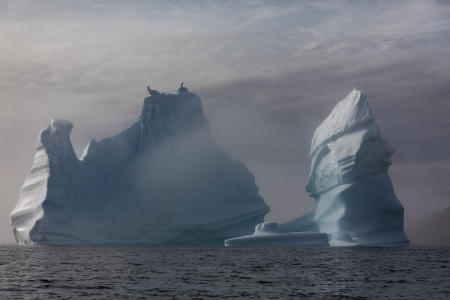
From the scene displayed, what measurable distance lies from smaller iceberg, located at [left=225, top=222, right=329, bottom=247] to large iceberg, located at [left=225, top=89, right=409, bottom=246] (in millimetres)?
71

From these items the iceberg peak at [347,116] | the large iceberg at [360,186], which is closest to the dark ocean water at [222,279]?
the large iceberg at [360,186]

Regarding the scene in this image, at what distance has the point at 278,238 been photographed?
41812 millimetres

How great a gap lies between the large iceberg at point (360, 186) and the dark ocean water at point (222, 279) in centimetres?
864

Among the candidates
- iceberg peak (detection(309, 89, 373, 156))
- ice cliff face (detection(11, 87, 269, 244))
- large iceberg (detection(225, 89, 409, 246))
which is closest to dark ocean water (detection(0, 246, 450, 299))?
large iceberg (detection(225, 89, 409, 246))

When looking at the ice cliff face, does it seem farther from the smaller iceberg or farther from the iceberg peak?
the iceberg peak

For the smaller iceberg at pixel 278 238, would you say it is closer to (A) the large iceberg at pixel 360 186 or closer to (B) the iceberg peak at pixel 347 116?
(A) the large iceberg at pixel 360 186

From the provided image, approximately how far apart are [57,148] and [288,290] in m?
29.7

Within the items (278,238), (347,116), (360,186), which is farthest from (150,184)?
(360,186)

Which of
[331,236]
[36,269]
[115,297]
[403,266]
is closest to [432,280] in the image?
[403,266]

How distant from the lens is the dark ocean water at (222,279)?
1864 centimetres

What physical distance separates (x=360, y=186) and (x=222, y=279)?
2077 cm

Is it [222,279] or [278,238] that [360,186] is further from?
[222,279]

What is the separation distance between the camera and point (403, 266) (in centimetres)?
2966

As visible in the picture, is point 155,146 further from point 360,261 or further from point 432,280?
point 432,280
